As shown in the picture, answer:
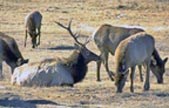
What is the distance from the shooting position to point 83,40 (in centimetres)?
3209

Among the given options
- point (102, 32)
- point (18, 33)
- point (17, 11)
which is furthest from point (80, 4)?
point (102, 32)

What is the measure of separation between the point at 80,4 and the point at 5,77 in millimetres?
28061

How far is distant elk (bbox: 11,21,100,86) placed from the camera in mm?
18938

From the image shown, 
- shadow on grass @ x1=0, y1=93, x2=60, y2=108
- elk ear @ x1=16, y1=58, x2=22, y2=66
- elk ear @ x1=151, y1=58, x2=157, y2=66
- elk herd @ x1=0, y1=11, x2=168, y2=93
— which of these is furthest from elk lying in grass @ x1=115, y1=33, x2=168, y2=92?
→ elk ear @ x1=16, y1=58, x2=22, y2=66

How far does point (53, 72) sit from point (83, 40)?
13.2m

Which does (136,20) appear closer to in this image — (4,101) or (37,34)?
(37,34)

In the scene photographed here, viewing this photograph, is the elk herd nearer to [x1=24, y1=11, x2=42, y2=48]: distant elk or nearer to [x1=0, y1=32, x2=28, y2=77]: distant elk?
[x1=0, y1=32, x2=28, y2=77]: distant elk

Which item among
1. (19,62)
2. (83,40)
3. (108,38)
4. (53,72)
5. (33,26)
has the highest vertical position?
(108,38)

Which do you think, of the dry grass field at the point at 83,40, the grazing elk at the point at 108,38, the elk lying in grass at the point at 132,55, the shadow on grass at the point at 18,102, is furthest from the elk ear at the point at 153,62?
the shadow on grass at the point at 18,102

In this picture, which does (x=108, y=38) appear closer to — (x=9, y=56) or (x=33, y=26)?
(x=9, y=56)

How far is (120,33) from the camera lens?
73.9ft

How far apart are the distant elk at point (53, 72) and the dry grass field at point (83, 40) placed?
302 mm

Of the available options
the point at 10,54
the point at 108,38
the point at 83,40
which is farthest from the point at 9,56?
the point at 83,40

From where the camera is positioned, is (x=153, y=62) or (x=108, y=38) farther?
(x=108, y=38)
